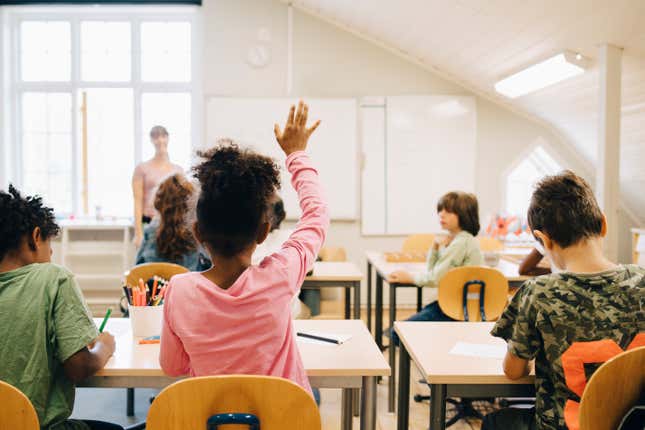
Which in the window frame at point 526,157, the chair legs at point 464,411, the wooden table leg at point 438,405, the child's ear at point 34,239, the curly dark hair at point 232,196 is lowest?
the chair legs at point 464,411

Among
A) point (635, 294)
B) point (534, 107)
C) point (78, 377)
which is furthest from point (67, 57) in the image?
point (635, 294)

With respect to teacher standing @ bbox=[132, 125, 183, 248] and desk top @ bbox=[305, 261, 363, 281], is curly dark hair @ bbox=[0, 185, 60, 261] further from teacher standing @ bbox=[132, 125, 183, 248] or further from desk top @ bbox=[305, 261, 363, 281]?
teacher standing @ bbox=[132, 125, 183, 248]

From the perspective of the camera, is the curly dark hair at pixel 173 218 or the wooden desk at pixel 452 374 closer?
the wooden desk at pixel 452 374

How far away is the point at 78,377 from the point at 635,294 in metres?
1.41

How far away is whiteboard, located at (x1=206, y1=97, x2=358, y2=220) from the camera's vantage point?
517 cm

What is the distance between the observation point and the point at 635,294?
1.30m

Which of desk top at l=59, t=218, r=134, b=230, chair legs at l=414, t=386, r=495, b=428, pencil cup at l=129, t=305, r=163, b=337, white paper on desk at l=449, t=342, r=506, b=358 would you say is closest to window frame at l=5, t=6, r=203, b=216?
desk top at l=59, t=218, r=134, b=230

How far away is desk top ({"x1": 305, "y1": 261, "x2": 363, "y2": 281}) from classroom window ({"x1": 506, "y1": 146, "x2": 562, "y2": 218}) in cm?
270

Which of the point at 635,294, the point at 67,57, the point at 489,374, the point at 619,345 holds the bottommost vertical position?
the point at 489,374

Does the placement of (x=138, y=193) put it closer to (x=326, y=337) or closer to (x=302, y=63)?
(x=302, y=63)

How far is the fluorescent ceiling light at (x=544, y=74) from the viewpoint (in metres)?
3.43

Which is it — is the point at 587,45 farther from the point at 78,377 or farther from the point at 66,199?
the point at 66,199

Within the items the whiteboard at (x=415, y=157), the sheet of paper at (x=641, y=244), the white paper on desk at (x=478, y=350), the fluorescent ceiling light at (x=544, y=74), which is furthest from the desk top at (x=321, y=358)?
the whiteboard at (x=415, y=157)

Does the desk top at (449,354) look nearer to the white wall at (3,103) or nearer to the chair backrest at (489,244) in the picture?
the chair backrest at (489,244)
